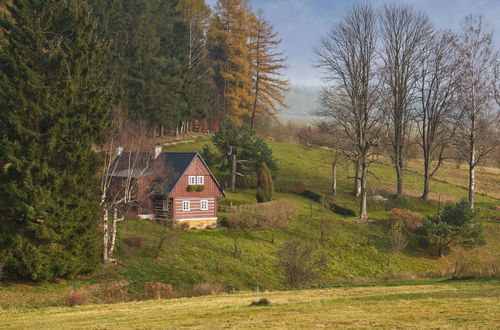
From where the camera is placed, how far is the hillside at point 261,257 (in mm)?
25373

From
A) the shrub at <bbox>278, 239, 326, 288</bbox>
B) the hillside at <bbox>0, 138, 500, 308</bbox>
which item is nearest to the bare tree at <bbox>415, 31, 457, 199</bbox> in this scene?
the hillside at <bbox>0, 138, 500, 308</bbox>

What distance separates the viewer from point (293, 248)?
24.3 m

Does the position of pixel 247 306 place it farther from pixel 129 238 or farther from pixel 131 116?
pixel 131 116

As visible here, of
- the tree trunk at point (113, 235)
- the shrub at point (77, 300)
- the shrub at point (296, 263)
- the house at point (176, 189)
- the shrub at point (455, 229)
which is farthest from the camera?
the shrub at point (455, 229)

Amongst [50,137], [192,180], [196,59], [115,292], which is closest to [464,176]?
[196,59]

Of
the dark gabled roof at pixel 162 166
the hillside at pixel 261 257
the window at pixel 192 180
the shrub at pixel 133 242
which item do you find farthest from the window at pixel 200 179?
the shrub at pixel 133 242

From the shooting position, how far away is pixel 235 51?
74750 millimetres

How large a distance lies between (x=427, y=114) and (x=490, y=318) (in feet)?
139

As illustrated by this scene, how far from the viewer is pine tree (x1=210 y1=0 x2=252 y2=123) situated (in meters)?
72.6

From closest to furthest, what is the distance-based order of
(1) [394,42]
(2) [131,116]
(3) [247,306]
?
(3) [247,306] → (1) [394,42] → (2) [131,116]

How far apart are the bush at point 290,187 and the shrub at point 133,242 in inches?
865

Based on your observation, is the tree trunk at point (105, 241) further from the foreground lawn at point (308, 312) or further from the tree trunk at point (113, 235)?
the foreground lawn at point (308, 312)

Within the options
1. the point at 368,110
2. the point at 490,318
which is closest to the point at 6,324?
the point at 490,318

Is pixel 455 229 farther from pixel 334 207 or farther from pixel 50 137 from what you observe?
pixel 50 137
